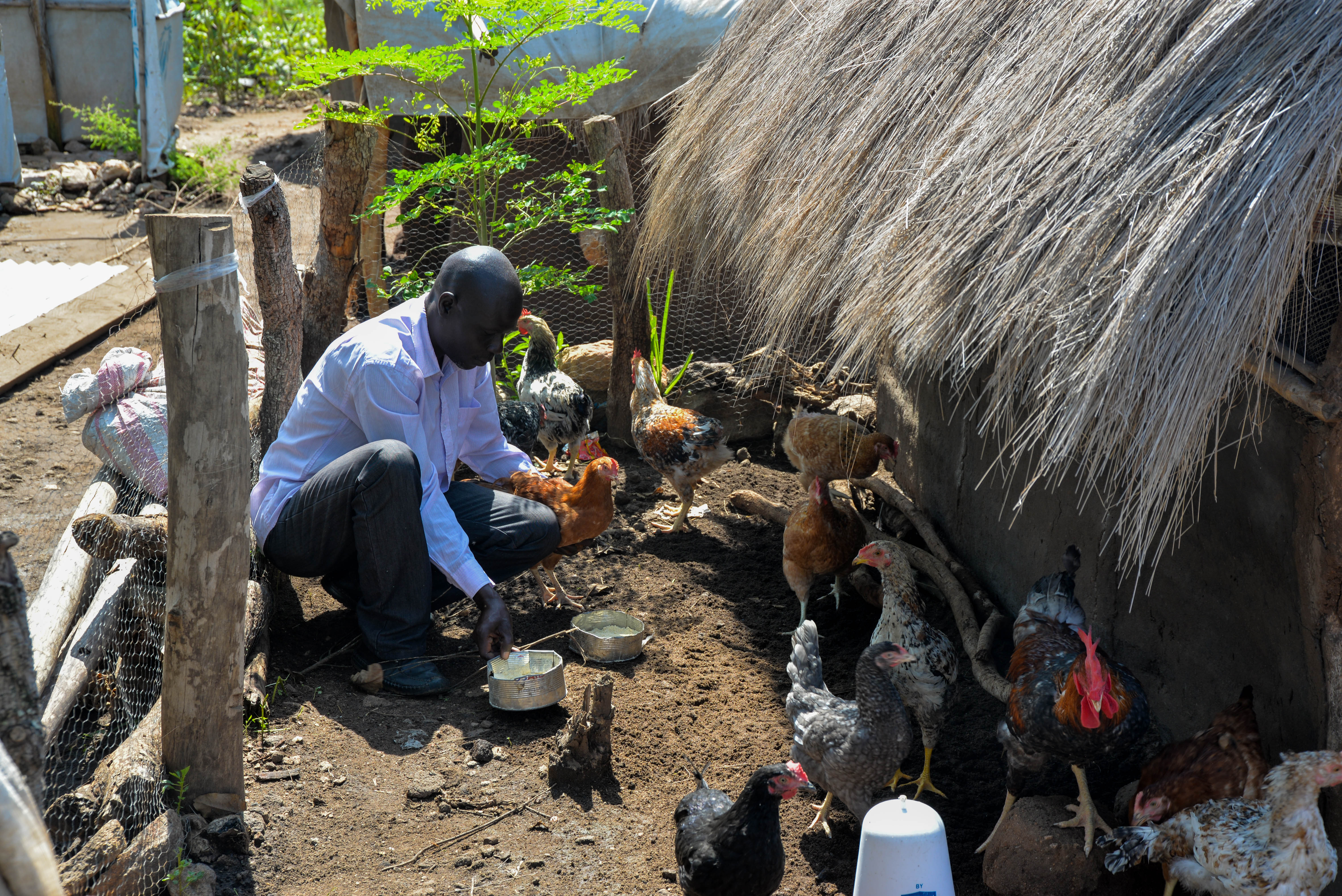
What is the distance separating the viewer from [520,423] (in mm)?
5008

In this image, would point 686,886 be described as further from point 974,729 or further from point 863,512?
point 863,512

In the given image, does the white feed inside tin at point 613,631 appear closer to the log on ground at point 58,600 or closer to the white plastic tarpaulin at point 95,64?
the log on ground at point 58,600

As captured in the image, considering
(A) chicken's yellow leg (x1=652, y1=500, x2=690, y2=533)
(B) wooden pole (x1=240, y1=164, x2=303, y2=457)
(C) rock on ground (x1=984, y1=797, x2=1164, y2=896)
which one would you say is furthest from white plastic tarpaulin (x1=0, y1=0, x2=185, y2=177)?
(C) rock on ground (x1=984, y1=797, x2=1164, y2=896)

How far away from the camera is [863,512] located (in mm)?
5703

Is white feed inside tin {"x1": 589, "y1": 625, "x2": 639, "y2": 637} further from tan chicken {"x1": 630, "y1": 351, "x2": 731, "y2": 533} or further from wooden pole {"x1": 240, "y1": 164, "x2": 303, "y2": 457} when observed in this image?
wooden pole {"x1": 240, "y1": 164, "x2": 303, "y2": 457}

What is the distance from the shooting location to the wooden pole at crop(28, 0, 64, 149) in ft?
30.8

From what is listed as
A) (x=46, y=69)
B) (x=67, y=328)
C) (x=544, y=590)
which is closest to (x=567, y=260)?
(x=544, y=590)

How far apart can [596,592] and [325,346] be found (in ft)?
6.19

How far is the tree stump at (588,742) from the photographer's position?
2.96m

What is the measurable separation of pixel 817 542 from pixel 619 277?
2.60 m

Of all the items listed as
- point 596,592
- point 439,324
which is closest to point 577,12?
point 439,324

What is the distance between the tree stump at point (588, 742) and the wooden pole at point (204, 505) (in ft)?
3.16

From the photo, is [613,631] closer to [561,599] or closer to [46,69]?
[561,599]

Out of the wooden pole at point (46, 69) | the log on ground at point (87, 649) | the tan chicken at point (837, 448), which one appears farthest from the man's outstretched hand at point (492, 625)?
the wooden pole at point (46, 69)
